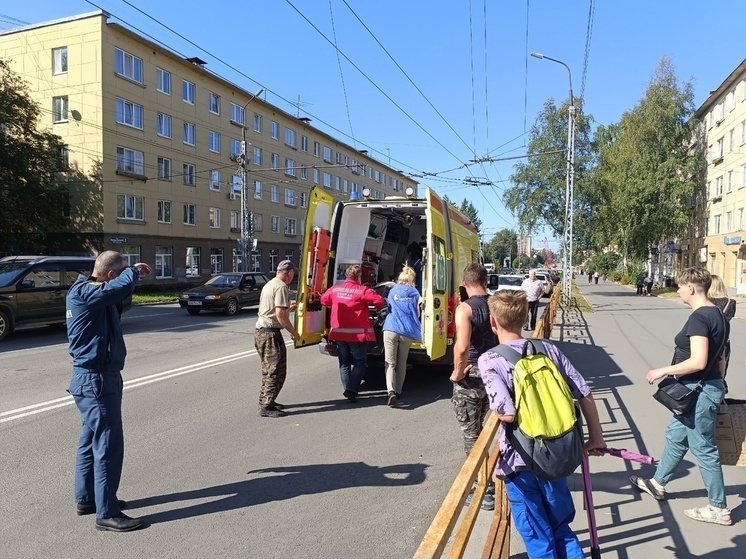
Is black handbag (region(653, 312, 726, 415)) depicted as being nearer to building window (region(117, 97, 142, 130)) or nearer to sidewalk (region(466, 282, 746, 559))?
sidewalk (region(466, 282, 746, 559))

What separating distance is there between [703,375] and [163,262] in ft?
105

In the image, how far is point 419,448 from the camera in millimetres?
5027

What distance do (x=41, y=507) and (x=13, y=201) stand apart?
26241 mm

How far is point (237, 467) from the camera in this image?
179 inches

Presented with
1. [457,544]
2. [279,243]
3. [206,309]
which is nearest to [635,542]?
[457,544]

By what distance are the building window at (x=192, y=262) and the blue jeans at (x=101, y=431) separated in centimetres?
3202

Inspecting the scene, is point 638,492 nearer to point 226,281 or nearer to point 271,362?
point 271,362

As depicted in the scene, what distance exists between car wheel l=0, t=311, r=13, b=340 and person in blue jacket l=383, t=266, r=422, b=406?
32.0 feet

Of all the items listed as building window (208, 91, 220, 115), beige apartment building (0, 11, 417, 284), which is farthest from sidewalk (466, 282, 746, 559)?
building window (208, 91, 220, 115)

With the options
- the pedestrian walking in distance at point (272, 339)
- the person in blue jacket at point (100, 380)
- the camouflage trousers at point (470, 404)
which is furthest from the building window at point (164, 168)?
the camouflage trousers at point (470, 404)

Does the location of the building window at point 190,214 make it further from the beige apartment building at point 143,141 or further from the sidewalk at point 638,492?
the sidewalk at point 638,492

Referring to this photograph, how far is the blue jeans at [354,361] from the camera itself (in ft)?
21.6

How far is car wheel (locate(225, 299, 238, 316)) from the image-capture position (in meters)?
17.9

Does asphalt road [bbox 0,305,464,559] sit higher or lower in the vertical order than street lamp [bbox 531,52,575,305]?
lower
